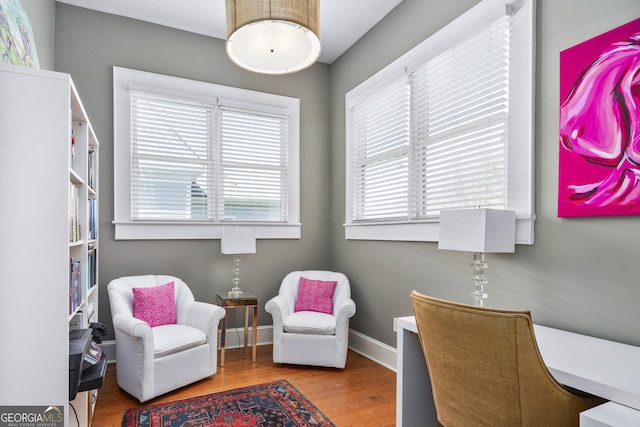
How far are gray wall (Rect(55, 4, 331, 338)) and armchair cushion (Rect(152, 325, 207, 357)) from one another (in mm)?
817

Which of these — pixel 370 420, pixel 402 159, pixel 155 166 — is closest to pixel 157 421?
pixel 370 420

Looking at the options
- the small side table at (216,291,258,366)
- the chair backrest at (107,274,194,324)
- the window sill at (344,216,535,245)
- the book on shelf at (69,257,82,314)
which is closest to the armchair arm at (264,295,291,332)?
the small side table at (216,291,258,366)

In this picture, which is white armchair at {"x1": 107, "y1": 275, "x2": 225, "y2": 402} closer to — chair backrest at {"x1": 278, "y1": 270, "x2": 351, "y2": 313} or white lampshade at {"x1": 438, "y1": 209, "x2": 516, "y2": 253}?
chair backrest at {"x1": 278, "y1": 270, "x2": 351, "y2": 313}

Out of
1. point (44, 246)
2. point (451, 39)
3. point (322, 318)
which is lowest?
point (322, 318)

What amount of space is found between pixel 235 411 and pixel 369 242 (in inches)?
76.2

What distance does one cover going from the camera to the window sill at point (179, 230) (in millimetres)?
3656

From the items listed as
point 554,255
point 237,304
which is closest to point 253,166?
point 237,304

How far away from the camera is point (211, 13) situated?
12.0 feet

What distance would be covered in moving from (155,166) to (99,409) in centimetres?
212

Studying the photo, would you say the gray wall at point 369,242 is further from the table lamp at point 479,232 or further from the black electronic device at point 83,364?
the black electronic device at point 83,364

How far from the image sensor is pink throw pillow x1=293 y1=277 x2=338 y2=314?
12.5 ft

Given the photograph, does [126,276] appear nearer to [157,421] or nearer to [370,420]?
[157,421]

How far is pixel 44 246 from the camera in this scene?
1.63 metres

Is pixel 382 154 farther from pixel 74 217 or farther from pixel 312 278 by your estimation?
pixel 74 217
